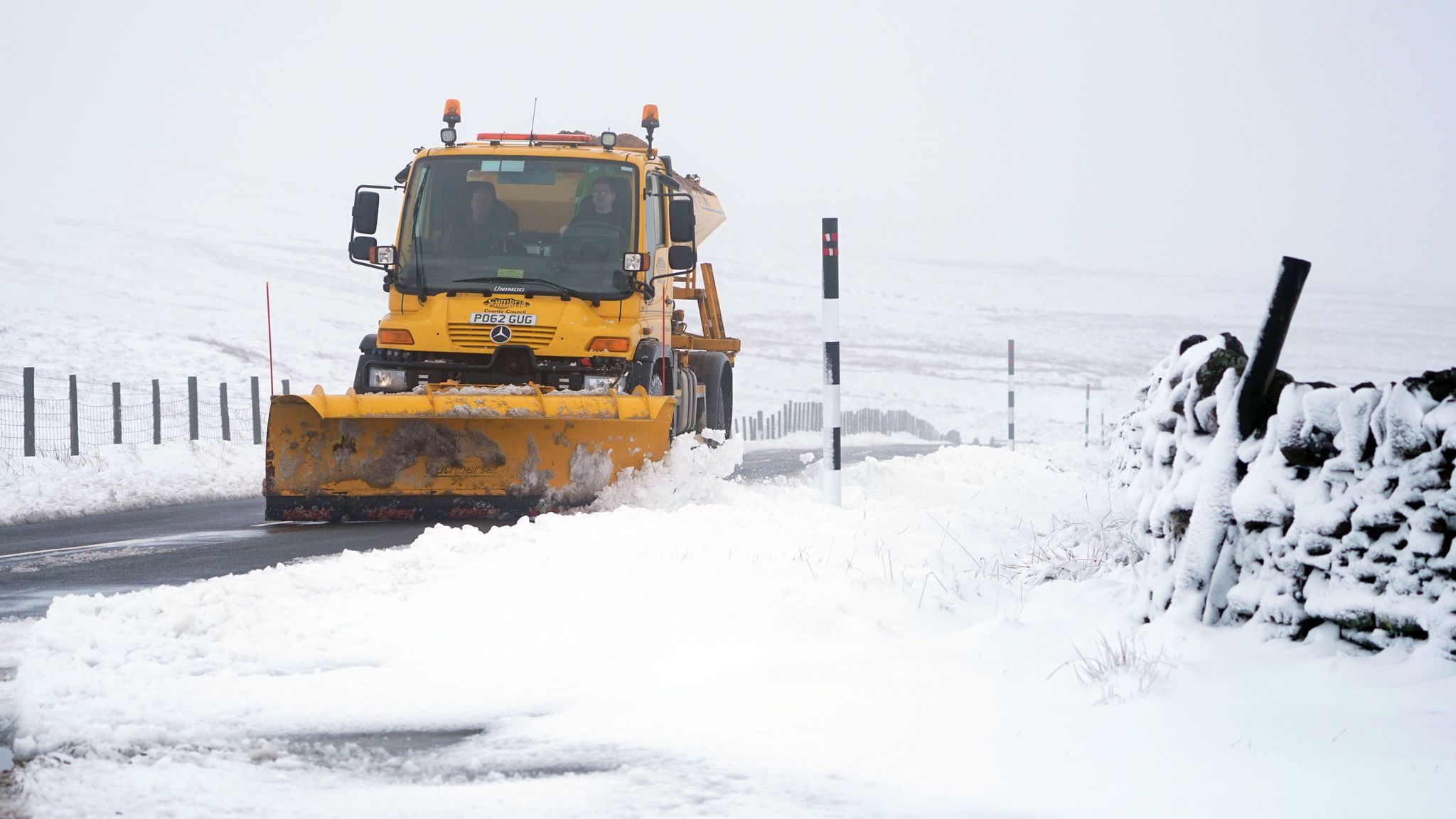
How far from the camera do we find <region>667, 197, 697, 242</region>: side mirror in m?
11.0

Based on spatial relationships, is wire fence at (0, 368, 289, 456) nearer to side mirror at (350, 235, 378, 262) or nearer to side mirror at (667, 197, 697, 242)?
side mirror at (350, 235, 378, 262)

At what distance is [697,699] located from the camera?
3555 millimetres

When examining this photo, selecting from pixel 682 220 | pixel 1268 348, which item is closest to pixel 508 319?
pixel 682 220

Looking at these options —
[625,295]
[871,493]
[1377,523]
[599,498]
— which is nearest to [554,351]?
[625,295]

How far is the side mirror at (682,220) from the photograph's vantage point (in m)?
11.0

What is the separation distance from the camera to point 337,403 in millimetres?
8977

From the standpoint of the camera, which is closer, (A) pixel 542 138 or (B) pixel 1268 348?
(B) pixel 1268 348

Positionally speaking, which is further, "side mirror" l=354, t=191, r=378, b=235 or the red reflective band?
the red reflective band

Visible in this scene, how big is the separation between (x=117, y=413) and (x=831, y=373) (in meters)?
16.5

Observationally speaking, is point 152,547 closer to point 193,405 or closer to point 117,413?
point 117,413

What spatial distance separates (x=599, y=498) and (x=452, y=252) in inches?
113

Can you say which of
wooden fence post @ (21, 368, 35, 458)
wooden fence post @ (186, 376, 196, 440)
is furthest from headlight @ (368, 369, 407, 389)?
wooden fence post @ (186, 376, 196, 440)

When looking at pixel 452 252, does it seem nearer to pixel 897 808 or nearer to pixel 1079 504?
pixel 1079 504

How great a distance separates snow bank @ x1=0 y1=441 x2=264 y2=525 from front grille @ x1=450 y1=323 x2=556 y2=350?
3.71m
